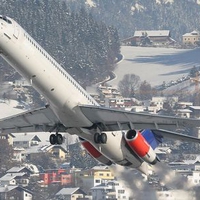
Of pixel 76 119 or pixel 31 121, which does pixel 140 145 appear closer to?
pixel 76 119

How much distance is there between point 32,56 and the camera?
184 feet

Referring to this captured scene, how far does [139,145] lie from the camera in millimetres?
61969

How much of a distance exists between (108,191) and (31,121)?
164ft

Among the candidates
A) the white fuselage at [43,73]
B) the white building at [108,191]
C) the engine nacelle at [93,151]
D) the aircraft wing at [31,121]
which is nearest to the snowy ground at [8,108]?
the white building at [108,191]

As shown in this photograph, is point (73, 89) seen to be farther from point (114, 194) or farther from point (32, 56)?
point (114, 194)

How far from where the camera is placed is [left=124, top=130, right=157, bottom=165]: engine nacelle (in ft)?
202

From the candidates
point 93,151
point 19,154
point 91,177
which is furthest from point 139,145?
point 19,154

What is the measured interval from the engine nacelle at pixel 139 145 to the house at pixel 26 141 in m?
99.0

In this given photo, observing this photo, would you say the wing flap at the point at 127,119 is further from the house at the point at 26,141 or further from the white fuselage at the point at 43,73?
the house at the point at 26,141

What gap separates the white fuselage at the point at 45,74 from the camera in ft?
182

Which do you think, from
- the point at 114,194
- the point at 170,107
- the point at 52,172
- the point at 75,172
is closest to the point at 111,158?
the point at 114,194

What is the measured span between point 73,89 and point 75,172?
226ft

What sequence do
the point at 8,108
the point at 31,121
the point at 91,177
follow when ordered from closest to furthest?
the point at 31,121 → the point at 91,177 → the point at 8,108

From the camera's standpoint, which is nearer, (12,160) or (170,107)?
(12,160)
